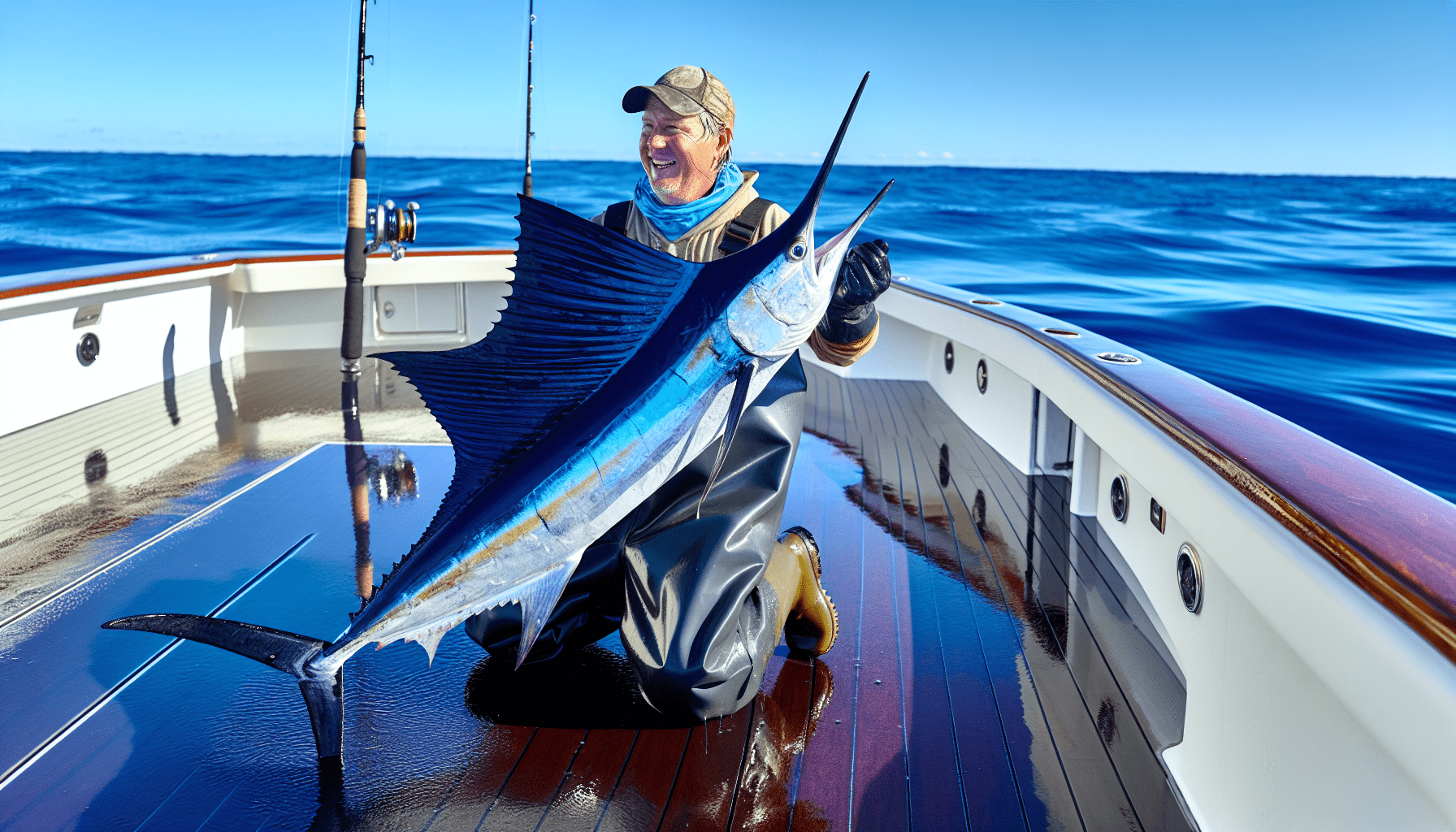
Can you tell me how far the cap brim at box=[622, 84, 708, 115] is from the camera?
6.08 ft

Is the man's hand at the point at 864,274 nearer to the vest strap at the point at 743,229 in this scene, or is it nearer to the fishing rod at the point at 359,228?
the vest strap at the point at 743,229

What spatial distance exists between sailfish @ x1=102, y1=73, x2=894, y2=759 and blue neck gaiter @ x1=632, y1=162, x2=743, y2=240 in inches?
15.8

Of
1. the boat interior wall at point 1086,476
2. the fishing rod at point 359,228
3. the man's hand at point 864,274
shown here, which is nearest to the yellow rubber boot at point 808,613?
the man's hand at point 864,274

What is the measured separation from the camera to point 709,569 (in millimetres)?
1771

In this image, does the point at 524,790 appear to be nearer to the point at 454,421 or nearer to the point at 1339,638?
the point at 454,421

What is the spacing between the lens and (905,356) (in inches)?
204

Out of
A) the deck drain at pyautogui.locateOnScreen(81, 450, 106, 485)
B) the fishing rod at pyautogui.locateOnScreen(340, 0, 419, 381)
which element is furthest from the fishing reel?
the deck drain at pyautogui.locateOnScreen(81, 450, 106, 485)

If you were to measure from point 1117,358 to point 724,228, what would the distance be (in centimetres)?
120

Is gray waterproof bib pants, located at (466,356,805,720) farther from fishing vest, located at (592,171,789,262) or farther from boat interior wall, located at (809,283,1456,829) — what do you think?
boat interior wall, located at (809,283,1456,829)

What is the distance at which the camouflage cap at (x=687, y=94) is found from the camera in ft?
6.10

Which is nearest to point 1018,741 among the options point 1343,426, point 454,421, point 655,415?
point 655,415

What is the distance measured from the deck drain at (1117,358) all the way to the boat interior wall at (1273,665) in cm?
5

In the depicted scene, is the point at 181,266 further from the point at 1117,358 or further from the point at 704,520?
the point at 1117,358

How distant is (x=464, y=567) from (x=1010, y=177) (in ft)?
176
